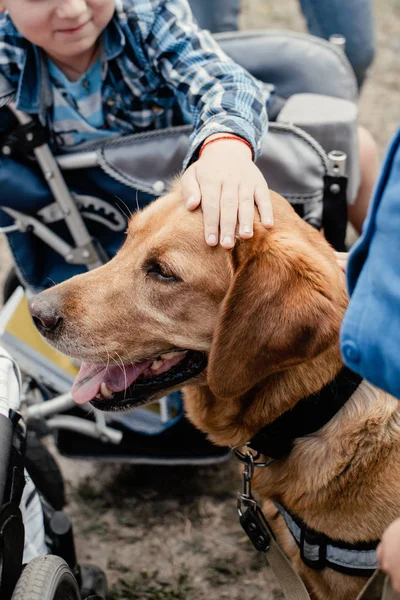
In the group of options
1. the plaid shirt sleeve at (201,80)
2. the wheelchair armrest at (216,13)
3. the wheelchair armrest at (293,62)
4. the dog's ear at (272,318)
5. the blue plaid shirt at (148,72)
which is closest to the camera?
the dog's ear at (272,318)

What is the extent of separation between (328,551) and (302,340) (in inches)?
24.7

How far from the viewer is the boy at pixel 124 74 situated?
2107 mm

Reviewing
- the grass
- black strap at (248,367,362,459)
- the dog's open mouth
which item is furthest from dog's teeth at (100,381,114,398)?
the grass

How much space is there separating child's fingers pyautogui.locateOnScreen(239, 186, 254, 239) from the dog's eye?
0.23 m

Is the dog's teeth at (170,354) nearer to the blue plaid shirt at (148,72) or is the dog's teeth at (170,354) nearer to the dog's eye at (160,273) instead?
the dog's eye at (160,273)

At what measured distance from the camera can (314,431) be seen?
176 centimetres

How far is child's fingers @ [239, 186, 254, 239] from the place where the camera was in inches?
66.1

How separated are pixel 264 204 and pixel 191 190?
202 mm

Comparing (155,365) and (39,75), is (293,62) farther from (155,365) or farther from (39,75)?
(155,365)

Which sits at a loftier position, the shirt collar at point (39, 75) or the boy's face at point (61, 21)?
the boy's face at point (61, 21)

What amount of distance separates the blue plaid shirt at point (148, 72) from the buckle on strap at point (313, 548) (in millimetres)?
1211

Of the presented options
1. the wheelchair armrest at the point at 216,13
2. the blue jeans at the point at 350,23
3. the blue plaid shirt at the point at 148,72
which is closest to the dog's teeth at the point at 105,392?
the blue plaid shirt at the point at 148,72

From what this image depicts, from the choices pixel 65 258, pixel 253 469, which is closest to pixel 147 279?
pixel 253 469

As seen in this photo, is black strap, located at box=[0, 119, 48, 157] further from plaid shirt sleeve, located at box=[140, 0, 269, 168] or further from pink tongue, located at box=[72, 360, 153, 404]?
pink tongue, located at box=[72, 360, 153, 404]
